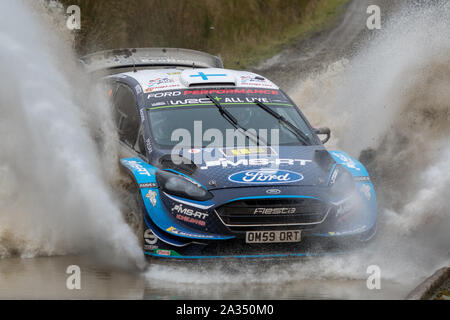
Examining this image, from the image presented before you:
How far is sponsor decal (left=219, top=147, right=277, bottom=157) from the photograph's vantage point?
712cm

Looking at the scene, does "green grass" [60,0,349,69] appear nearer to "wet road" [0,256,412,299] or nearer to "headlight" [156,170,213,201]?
"headlight" [156,170,213,201]

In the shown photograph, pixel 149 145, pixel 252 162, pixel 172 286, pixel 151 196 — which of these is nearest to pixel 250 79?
pixel 149 145

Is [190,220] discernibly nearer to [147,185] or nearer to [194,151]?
[147,185]

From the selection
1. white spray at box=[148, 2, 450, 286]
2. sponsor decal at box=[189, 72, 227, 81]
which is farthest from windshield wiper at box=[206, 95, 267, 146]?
white spray at box=[148, 2, 450, 286]

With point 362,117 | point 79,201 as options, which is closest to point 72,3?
point 362,117

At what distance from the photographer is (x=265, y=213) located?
250 inches

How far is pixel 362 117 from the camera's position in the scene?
1245 centimetres

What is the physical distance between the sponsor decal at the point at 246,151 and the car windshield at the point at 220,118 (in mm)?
146

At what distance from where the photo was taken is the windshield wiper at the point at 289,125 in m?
7.65

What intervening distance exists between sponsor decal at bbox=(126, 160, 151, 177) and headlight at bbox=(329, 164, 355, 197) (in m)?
1.69

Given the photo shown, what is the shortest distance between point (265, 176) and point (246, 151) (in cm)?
64

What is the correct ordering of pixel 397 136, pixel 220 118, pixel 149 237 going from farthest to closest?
pixel 397 136 < pixel 220 118 < pixel 149 237
